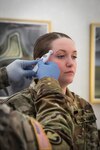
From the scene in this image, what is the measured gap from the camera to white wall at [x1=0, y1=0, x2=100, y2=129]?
7.80 ft

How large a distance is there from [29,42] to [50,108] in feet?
5.50

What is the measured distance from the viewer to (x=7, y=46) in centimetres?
230

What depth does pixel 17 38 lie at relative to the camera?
2320 mm

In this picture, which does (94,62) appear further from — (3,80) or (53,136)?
Answer: (53,136)

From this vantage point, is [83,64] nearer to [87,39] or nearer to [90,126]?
[87,39]

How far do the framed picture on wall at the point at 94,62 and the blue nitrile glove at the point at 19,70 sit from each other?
4.54 feet

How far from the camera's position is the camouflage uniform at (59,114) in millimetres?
616

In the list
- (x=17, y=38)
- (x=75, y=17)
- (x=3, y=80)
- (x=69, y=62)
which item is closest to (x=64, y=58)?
(x=69, y=62)

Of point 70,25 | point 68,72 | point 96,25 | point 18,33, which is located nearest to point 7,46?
point 18,33

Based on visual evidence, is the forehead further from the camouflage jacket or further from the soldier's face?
the camouflage jacket

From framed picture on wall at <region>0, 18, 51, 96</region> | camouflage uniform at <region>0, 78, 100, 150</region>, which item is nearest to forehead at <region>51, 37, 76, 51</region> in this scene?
camouflage uniform at <region>0, 78, 100, 150</region>

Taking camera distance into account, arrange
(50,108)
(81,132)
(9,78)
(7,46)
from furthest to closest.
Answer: (7,46)
(81,132)
(9,78)
(50,108)

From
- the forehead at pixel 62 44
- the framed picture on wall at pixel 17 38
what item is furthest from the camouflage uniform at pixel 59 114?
the framed picture on wall at pixel 17 38

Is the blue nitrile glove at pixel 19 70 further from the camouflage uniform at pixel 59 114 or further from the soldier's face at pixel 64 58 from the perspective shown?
Result: the soldier's face at pixel 64 58
